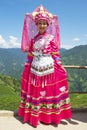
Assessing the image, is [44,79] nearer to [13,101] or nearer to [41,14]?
[41,14]

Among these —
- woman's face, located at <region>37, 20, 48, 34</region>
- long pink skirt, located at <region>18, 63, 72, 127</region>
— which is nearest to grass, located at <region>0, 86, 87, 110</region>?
long pink skirt, located at <region>18, 63, 72, 127</region>

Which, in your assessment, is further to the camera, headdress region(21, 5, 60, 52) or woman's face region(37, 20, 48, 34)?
headdress region(21, 5, 60, 52)

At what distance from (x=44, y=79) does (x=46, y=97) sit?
33 cm

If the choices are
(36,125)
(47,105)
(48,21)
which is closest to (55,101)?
(47,105)

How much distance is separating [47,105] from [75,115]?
1.03 meters

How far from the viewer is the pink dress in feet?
16.9

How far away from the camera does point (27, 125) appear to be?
5.26 m

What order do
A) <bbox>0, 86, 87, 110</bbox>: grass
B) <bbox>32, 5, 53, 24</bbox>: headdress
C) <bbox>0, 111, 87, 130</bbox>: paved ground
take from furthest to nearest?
<bbox>0, 86, 87, 110</bbox>: grass
<bbox>0, 111, 87, 130</bbox>: paved ground
<bbox>32, 5, 53, 24</bbox>: headdress

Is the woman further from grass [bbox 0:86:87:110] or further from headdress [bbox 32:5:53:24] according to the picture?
grass [bbox 0:86:87:110]

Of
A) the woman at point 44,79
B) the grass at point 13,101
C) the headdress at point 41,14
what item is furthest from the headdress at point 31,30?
the grass at point 13,101

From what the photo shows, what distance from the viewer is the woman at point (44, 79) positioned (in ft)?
16.8

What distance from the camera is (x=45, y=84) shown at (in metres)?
5.17

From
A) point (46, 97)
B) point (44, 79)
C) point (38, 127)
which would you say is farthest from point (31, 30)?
point (38, 127)

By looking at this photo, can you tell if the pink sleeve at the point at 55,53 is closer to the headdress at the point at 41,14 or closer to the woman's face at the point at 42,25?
the woman's face at the point at 42,25
